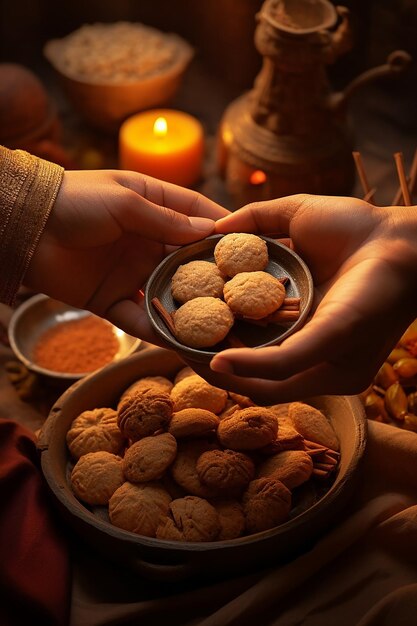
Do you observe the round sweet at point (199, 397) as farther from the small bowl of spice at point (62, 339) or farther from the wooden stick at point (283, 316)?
the small bowl of spice at point (62, 339)

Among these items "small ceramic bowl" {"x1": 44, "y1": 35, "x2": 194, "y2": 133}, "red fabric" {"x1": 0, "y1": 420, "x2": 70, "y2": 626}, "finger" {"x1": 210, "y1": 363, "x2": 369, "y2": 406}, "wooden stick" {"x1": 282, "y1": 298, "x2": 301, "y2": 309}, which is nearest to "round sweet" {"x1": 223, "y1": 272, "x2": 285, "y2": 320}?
"wooden stick" {"x1": 282, "y1": 298, "x2": 301, "y2": 309}

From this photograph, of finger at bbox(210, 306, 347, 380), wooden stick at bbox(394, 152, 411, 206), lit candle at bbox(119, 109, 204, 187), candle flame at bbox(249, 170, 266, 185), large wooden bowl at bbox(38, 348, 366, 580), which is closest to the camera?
finger at bbox(210, 306, 347, 380)

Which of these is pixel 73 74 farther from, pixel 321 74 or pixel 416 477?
pixel 416 477

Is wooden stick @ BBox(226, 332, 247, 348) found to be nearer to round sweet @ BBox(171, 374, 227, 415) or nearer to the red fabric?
round sweet @ BBox(171, 374, 227, 415)

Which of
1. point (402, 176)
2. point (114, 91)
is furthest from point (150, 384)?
point (114, 91)

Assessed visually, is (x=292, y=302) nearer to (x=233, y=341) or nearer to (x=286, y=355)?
(x=233, y=341)

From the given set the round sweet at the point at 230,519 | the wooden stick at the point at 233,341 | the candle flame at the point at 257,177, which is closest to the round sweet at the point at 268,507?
the round sweet at the point at 230,519

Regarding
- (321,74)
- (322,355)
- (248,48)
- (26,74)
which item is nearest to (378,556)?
(322,355)
